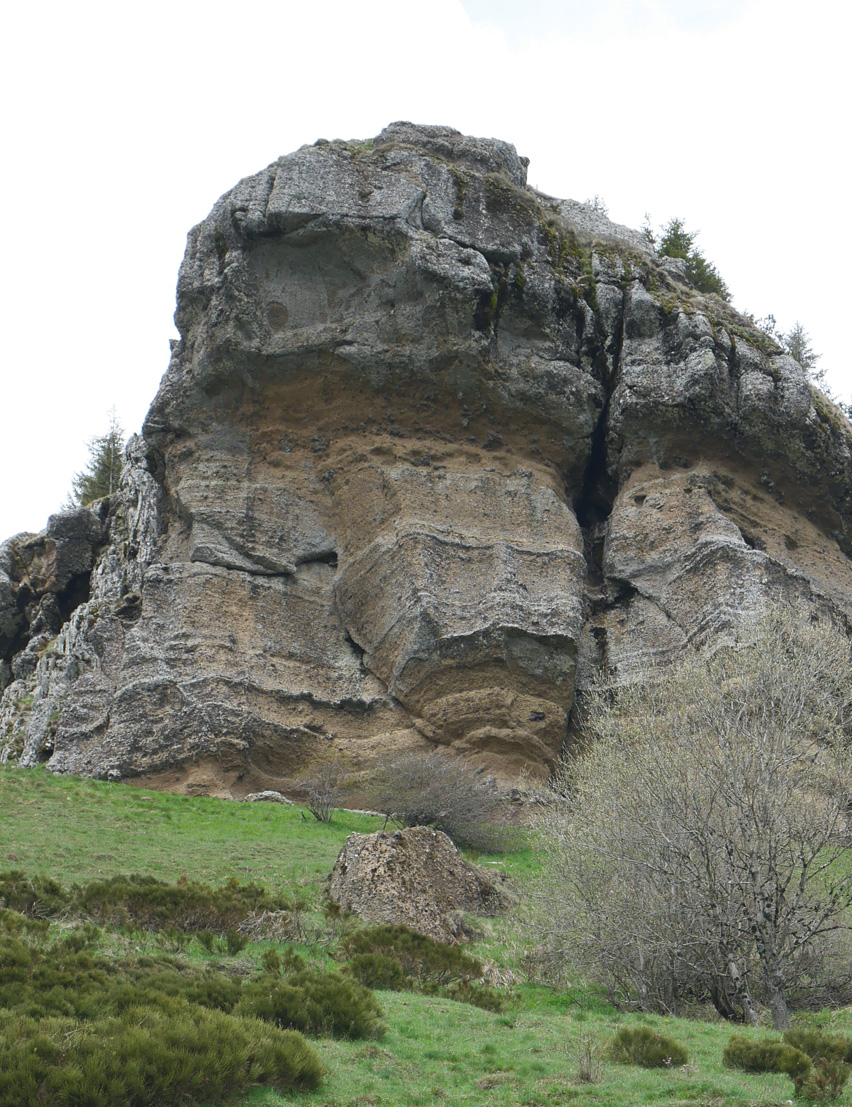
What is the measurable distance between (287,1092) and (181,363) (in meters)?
30.4

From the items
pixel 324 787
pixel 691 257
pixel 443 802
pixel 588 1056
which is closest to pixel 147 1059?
pixel 588 1056

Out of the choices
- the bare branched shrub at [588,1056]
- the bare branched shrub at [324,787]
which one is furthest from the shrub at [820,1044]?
the bare branched shrub at [324,787]

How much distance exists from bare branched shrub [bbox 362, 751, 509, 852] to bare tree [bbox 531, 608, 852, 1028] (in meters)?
7.02

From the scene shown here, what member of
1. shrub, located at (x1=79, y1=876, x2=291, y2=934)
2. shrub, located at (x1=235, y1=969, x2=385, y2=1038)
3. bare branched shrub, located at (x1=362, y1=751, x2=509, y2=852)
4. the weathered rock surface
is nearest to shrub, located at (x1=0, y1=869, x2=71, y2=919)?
shrub, located at (x1=79, y1=876, x2=291, y2=934)

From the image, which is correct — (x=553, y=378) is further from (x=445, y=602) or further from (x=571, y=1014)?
(x=571, y=1014)

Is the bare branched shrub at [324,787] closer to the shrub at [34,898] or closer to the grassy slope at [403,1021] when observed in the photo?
the grassy slope at [403,1021]

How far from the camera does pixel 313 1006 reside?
9.90 m

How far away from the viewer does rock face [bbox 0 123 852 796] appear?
29625 millimetres

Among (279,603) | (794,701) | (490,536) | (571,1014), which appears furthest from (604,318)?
(571,1014)

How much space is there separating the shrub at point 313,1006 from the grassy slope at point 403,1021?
0.31 metres

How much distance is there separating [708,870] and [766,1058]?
399cm

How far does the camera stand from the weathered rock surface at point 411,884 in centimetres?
1495

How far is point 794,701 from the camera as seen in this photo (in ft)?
56.6

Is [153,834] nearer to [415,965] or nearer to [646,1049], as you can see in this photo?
[415,965]
